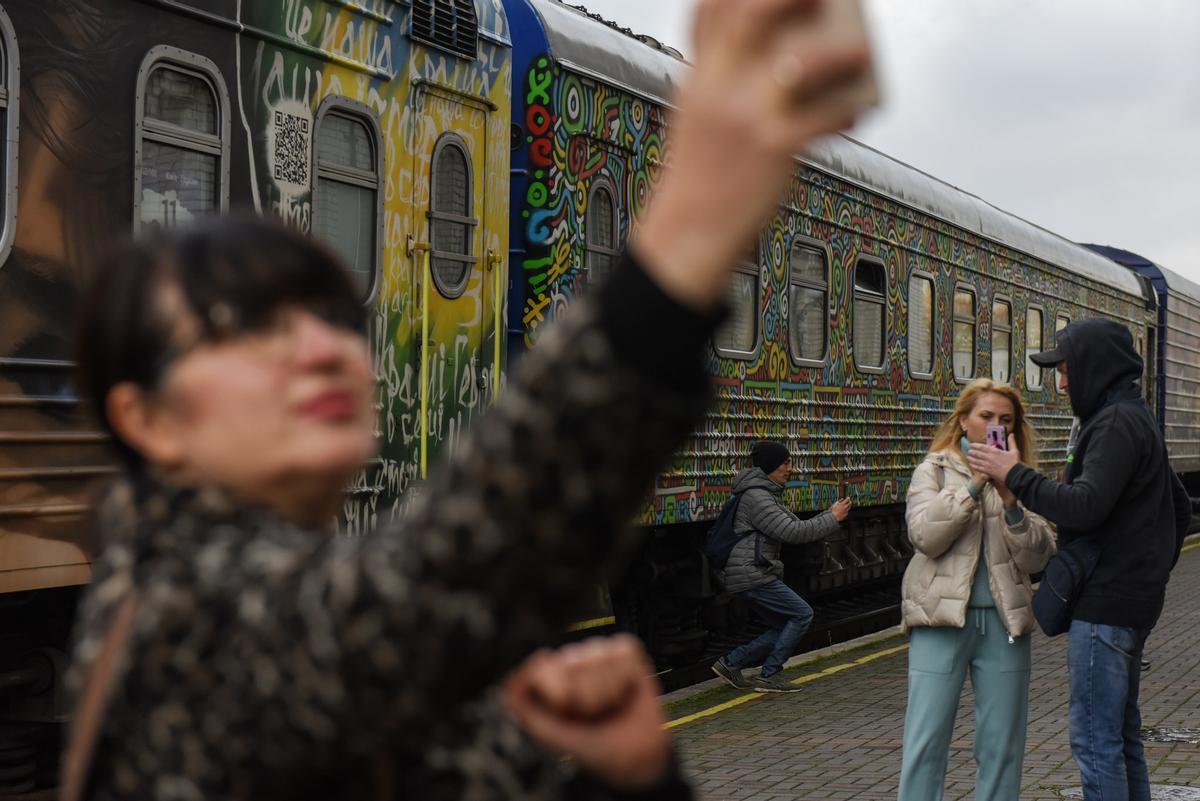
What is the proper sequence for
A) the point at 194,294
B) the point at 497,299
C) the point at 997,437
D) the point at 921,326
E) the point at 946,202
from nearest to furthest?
the point at 194,294 < the point at 997,437 < the point at 497,299 < the point at 921,326 < the point at 946,202

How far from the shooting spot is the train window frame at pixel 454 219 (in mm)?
8016

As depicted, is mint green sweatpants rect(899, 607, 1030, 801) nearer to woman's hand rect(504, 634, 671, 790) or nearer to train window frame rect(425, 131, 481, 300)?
train window frame rect(425, 131, 481, 300)

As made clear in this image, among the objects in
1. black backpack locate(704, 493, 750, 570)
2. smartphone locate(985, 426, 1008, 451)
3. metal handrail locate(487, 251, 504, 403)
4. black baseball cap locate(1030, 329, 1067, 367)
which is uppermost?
metal handrail locate(487, 251, 504, 403)

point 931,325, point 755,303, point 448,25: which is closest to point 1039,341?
point 931,325

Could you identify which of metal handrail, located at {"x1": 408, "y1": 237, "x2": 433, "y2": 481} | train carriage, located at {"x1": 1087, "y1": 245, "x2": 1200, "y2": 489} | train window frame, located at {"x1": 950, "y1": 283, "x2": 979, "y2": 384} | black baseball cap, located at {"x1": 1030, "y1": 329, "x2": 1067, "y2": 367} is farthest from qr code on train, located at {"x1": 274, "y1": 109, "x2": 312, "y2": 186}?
train carriage, located at {"x1": 1087, "y1": 245, "x2": 1200, "y2": 489}

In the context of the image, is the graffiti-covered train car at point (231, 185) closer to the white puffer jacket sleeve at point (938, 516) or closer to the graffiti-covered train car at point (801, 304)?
the graffiti-covered train car at point (801, 304)

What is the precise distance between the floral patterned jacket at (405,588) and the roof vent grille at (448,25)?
695 centimetres

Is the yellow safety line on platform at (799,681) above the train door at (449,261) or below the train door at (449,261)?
below

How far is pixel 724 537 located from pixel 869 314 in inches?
153

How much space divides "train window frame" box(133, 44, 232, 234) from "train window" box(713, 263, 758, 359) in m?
4.90

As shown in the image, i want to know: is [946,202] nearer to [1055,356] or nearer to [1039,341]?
[1039,341]

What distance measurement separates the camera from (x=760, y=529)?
1032 cm

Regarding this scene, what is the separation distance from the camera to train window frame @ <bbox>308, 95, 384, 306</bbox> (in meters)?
7.14

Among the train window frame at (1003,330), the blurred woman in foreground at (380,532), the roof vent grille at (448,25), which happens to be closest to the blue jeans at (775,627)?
the roof vent grille at (448,25)
